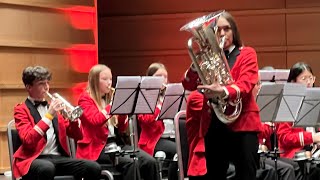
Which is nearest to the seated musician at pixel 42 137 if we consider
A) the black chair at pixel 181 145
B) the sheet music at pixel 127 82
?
the sheet music at pixel 127 82

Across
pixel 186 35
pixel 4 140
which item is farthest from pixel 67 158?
pixel 186 35

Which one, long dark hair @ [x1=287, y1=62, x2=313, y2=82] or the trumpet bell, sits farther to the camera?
long dark hair @ [x1=287, y1=62, x2=313, y2=82]

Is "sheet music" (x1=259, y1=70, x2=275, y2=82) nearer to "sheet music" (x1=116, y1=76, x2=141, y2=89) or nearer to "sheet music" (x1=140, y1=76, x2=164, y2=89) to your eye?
"sheet music" (x1=140, y1=76, x2=164, y2=89)

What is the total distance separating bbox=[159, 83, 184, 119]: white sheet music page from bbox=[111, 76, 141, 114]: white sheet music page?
46 cm

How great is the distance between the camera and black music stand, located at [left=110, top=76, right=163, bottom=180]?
16.2 feet

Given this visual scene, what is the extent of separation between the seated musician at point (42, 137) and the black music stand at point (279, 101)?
1.22 meters

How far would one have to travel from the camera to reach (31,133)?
4.32 m

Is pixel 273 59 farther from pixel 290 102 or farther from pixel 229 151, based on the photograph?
pixel 229 151

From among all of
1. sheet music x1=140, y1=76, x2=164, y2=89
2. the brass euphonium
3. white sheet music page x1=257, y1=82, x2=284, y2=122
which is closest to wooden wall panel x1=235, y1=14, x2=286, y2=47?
sheet music x1=140, y1=76, x2=164, y2=89

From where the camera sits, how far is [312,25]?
8883mm

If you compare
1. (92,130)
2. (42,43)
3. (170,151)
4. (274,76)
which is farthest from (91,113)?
(42,43)

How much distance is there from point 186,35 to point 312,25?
1701 mm

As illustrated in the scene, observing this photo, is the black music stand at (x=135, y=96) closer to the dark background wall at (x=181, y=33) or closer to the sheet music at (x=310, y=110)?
the sheet music at (x=310, y=110)

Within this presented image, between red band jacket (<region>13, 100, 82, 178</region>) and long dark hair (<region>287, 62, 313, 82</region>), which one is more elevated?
long dark hair (<region>287, 62, 313, 82</region>)
